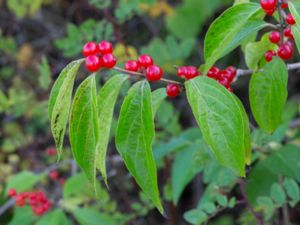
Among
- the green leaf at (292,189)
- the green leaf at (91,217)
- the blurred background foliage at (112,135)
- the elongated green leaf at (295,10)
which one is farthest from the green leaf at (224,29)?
the green leaf at (91,217)

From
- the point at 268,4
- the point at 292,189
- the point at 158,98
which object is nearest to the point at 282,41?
the point at 268,4

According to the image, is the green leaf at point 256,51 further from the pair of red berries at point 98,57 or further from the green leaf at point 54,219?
the green leaf at point 54,219

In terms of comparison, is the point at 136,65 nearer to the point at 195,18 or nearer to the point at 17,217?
the point at 17,217

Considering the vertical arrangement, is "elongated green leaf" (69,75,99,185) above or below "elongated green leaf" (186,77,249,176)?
above

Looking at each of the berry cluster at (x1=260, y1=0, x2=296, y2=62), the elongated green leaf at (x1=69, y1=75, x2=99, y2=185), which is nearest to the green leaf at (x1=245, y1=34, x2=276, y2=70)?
the berry cluster at (x1=260, y1=0, x2=296, y2=62)

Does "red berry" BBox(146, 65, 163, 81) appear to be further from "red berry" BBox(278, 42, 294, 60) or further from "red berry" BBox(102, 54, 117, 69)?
"red berry" BBox(278, 42, 294, 60)

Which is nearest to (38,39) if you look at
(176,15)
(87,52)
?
(176,15)
